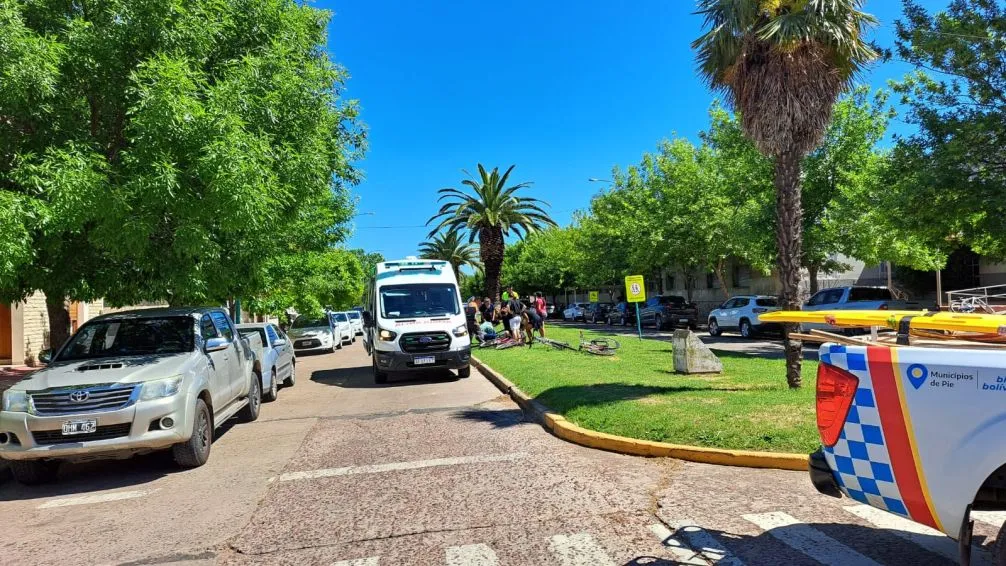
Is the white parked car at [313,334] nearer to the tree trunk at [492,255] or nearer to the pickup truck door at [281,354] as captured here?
the tree trunk at [492,255]

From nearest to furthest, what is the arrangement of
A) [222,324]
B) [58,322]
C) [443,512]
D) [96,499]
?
[443,512]
[96,499]
[222,324]
[58,322]

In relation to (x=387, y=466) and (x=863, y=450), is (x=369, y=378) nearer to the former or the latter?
(x=387, y=466)

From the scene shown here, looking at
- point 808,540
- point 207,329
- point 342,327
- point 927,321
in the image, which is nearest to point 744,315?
point 342,327

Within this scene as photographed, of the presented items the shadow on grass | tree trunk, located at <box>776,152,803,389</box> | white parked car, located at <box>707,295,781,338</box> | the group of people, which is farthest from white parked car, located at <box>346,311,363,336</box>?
tree trunk, located at <box>776,152,803,389</box>

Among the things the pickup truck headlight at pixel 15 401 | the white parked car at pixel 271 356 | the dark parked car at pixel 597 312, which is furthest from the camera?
the dark parked car at pixel 597 312

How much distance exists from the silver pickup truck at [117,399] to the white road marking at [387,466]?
136 centimetres

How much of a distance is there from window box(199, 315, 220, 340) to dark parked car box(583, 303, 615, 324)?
1276 inches

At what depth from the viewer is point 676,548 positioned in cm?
423

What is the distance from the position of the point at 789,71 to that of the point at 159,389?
938cm

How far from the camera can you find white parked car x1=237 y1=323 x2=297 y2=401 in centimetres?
1162

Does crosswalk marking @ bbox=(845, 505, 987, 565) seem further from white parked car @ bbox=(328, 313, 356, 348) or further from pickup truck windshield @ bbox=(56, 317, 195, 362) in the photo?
white parked car @ bbox=(328, 313, 356, 348)

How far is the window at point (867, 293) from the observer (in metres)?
18.9

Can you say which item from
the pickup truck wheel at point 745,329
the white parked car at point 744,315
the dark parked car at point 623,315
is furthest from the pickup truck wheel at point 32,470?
the dark parked car at point 623,315

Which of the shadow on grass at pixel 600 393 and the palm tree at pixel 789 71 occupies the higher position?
the palm tree at pixel 789 71
